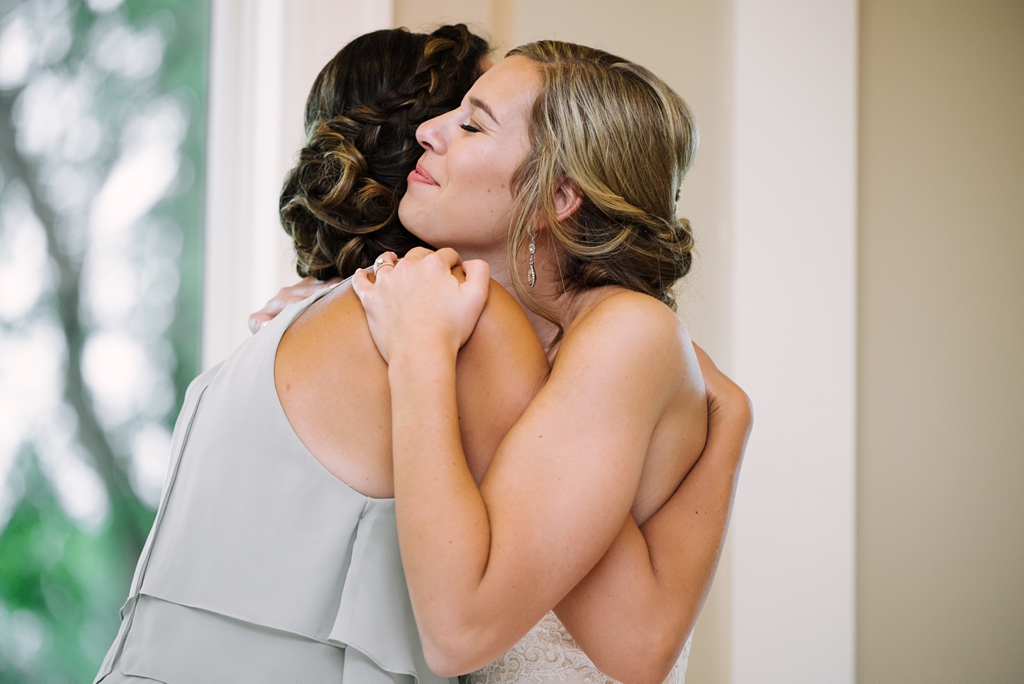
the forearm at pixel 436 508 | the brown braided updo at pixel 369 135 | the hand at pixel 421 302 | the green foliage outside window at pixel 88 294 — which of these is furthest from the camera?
the green foliage outside window at pixel 88 294

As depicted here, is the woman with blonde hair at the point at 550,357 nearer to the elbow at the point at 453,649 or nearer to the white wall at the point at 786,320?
the elbow at the point at 453,649

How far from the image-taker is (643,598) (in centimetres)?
96

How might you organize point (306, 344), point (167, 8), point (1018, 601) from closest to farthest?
point (306, 344) → point (1018, 601) → point (167, 8)

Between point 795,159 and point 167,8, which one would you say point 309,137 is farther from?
point 795,159

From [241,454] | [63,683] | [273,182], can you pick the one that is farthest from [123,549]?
[241,454]

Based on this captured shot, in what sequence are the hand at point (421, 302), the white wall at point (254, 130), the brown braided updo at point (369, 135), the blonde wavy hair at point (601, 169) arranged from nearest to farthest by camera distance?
the hand at point (421, 302), the blonde wavy hair at point (601, 169), the brown braided updo at point (369, 135), the white wall at point (254, 130)

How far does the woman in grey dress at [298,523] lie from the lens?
2.95ft

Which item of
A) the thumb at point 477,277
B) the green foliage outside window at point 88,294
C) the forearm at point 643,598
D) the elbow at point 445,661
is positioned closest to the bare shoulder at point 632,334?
→ the thumb at point 477,277

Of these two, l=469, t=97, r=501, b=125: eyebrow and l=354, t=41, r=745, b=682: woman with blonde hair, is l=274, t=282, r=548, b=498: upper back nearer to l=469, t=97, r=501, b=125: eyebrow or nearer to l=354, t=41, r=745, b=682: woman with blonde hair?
l=354, t=41, r=745, b=682: woman with blonde hair

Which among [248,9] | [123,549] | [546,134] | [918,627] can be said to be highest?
[248,9]

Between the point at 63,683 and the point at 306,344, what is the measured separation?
1663mm

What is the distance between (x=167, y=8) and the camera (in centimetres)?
217

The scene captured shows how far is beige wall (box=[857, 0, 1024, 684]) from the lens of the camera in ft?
6.63

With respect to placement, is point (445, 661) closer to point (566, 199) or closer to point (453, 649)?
point (453, 649)
